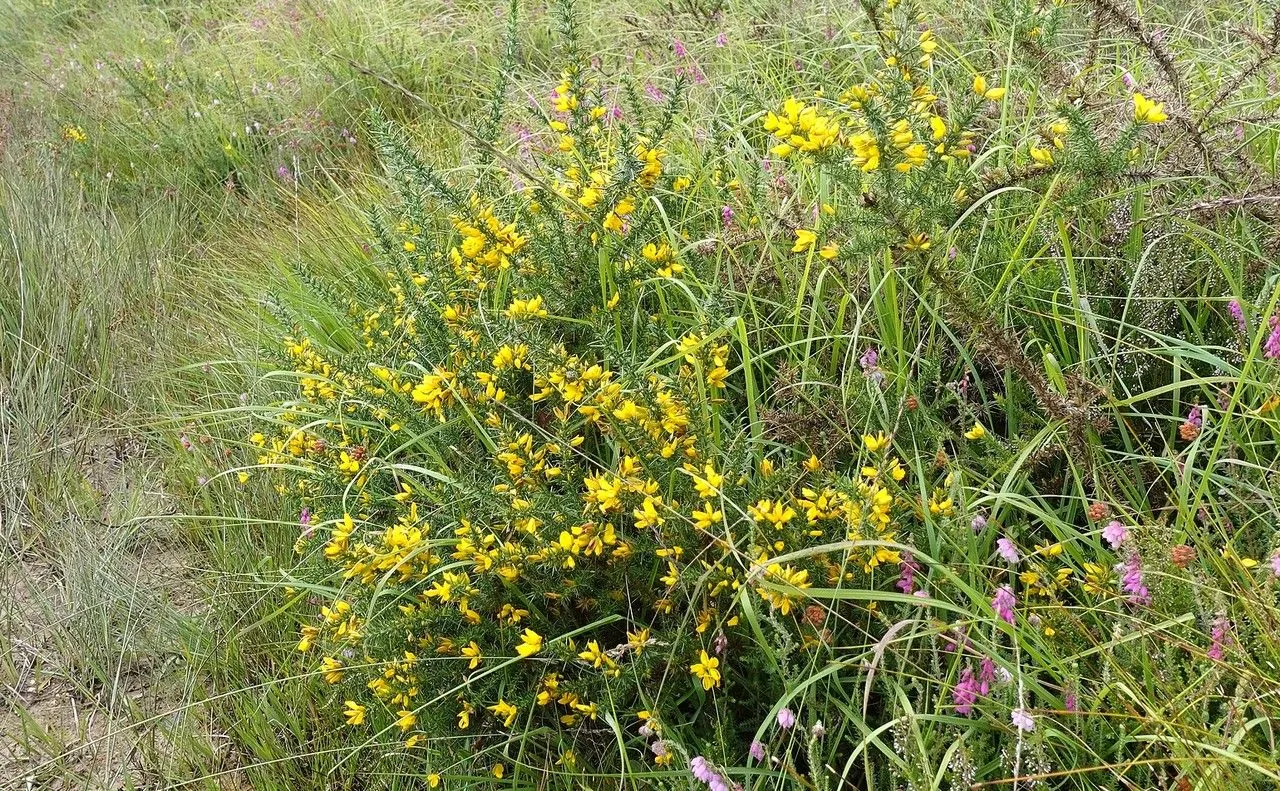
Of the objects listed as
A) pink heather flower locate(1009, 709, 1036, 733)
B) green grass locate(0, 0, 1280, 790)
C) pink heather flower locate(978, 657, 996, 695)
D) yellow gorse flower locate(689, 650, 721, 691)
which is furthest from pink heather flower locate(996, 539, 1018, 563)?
yellow gorse flower locate(689, 650, 721, 691)

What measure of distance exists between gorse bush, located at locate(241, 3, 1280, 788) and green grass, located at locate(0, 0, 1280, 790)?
17mm

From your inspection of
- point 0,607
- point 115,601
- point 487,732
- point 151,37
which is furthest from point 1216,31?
point 151,37

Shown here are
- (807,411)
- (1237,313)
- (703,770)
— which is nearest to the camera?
(703,770)

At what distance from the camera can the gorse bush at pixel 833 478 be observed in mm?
1401

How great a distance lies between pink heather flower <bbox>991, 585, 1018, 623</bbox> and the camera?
1.38 metres

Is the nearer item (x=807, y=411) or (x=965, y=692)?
(x=965, y=692)

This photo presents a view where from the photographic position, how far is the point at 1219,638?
129cm

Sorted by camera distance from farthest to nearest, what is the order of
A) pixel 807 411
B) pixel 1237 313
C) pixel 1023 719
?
pixel 807 411 → pixel 1237 313 → pixel 1023 719

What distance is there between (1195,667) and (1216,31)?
2467 millimetres

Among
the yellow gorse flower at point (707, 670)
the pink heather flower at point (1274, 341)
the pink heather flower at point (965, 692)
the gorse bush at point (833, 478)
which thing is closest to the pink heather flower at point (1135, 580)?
the gorse bush at point (833, 478)

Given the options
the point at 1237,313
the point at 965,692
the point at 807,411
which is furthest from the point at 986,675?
the point at 1237,313

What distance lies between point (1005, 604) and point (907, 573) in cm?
18

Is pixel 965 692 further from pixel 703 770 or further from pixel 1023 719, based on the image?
pixel 703 770

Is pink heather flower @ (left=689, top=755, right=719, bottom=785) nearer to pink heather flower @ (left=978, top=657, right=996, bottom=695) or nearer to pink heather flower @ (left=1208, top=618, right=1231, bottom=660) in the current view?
pink heather flower @ (left=978, top=657, right=996, bottom=695)
